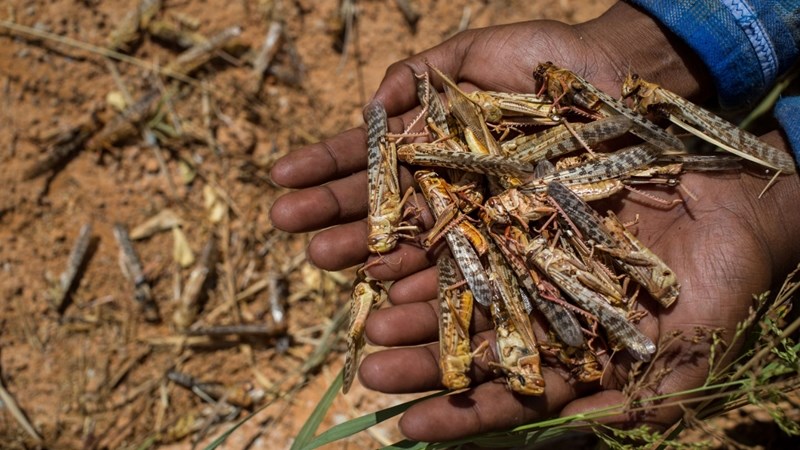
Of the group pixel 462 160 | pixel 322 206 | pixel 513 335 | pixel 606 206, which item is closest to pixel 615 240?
pixel 606 206

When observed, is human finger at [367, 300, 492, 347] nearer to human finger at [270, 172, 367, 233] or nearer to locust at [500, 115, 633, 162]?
human finger at [270, 172, 367, 233]

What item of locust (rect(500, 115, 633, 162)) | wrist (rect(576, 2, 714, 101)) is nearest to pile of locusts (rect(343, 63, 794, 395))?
locust (rect(500, 115, 633, 162))

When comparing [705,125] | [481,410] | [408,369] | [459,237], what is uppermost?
[705,125]

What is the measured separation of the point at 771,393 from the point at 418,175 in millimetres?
2150

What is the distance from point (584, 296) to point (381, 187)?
1.32 meters

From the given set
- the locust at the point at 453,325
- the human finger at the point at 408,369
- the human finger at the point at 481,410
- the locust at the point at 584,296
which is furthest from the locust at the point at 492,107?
the human finger at the point at 481,410

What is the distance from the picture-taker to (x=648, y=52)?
4297mm

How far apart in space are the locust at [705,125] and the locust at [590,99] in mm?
107

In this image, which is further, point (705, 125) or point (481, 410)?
point (705, 125)

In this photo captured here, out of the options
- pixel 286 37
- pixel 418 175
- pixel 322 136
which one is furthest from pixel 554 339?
pixel 286 37

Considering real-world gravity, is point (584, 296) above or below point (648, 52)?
below

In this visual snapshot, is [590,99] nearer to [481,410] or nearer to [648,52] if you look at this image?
[648,52]

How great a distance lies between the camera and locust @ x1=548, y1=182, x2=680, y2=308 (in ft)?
11.5

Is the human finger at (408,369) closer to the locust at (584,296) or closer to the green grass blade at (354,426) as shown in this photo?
the green grass blade at (354,426)
